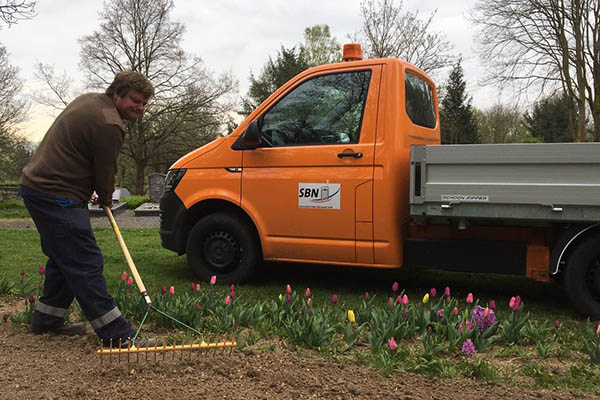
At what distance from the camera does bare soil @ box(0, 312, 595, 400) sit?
2.71 m

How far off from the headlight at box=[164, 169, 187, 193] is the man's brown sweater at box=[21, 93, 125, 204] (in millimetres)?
2339

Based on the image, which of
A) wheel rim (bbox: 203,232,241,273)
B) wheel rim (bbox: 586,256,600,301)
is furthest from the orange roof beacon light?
wheel rim (bbox: 586,256,600,301)

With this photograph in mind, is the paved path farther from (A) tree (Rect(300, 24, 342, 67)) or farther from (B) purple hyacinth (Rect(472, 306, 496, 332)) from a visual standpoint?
(A) tree (Rect(300, 24, 342, 67))

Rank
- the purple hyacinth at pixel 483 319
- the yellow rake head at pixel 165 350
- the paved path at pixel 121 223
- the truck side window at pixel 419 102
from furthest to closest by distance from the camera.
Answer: the paved path at pixel 121 223 → the truck side window at pixel 419 102 → the purple hyacinth at pixel 483 319 → the yellow rake head at pixel 165 350

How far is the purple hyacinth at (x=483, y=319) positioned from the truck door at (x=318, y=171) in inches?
59.7

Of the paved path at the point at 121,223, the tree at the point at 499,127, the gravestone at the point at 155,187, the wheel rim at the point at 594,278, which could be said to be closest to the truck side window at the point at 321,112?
the wheel rim at the point at 594,278

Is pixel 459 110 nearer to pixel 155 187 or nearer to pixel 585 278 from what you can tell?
pixel 155 187

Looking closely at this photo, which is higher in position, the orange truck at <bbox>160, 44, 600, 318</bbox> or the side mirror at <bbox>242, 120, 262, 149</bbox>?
the side mirror at <bbox>242, 120, 262, 149</bbox>

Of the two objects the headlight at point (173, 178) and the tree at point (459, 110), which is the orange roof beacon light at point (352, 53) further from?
the tree at point (459, 110)

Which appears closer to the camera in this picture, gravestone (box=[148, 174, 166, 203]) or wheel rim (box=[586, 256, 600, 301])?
wheel rim (box=[586, 256, 600, 301])

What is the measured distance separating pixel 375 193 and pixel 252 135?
4.48 feet

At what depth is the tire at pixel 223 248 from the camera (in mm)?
5484

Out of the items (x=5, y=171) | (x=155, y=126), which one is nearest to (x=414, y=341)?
(x=155, y=126)

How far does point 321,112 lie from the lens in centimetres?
529
